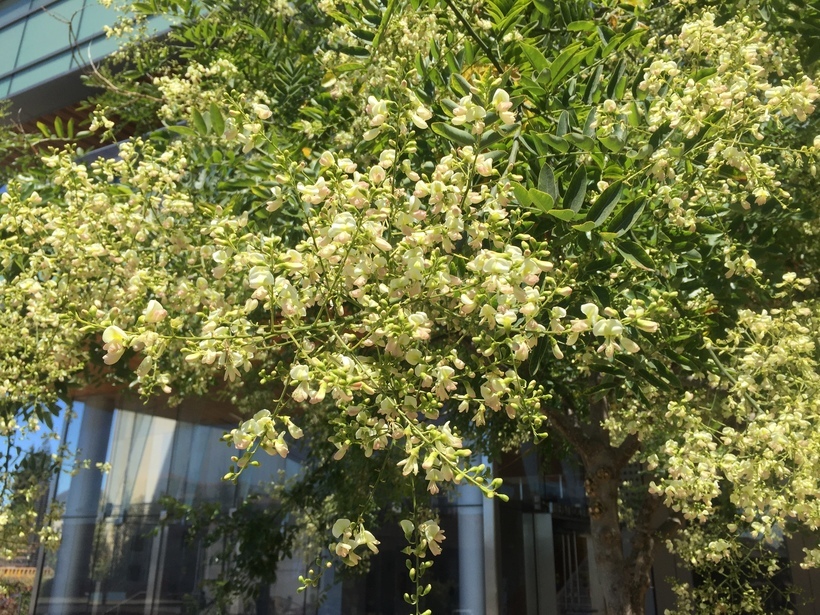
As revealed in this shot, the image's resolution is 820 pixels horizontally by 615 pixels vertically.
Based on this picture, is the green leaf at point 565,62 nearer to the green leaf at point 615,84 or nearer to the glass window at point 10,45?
the green leaf at point 615,84

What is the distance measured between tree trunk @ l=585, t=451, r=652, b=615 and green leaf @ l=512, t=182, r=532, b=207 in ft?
8.63

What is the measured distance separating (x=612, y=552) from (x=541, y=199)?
269 cm

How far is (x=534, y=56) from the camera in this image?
71.2 inches

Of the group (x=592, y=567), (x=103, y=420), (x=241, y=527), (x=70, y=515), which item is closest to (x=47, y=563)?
(x=70, y=515)

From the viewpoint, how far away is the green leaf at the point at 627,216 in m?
1.48

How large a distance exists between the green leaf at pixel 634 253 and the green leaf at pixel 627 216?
0.03 metres

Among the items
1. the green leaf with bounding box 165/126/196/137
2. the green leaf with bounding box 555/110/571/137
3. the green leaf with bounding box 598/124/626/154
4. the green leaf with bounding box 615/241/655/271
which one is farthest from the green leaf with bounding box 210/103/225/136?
the green leaf with bounding box 615/241/655/271

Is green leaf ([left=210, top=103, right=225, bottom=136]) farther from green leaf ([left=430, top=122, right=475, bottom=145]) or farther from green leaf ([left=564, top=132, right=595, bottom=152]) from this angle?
green leaf ([left=564, top=132, right=595, bottom=152])

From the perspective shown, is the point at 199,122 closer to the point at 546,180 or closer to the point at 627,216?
the point at 546,180

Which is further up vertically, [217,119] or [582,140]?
[217,119]

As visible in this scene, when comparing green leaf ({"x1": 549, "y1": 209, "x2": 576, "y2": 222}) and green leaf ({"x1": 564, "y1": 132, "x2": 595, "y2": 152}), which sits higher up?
green leaf ({"x1": 564, "y1": 132, "x2": 595, "y2": 152})

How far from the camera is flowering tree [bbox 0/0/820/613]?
4.16 ft

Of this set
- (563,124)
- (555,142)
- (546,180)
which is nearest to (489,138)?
(546,180)

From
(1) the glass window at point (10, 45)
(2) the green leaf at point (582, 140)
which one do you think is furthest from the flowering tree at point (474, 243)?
(1) the glass window at point (10, 45)
